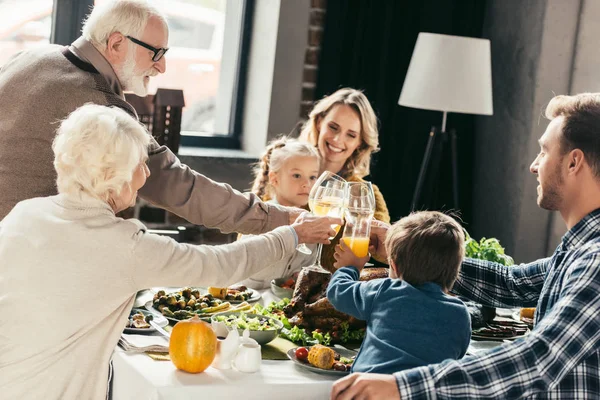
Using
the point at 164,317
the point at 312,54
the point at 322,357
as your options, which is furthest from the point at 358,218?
the point at 312,54

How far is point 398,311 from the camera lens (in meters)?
1.94

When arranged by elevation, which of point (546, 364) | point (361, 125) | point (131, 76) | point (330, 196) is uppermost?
point (131, 76)

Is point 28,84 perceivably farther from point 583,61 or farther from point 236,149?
point 583,61

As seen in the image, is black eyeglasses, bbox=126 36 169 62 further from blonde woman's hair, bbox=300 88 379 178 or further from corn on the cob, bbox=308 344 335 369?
blonde woman's hair, bbox=300 88 379 178

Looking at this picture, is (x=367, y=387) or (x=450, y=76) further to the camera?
(x=450, y=76)

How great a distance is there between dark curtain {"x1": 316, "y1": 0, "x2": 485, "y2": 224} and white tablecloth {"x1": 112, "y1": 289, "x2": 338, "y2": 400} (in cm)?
249

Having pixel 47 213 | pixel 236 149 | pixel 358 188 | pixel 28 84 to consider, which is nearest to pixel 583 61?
pixel 236 149

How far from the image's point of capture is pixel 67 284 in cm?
179

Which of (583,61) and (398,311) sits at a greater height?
(583,61)

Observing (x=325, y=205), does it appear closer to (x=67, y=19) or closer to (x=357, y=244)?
(x=357, y=244)

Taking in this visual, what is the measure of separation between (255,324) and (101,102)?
0.76 meters

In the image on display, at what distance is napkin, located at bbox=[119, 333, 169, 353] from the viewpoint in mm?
2031

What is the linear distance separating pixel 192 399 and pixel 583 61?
347 cm

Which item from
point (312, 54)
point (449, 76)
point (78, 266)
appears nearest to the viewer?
point (78, 266)
